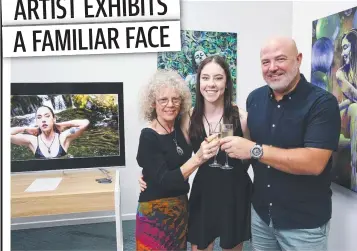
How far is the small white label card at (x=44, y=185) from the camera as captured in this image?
6.06ft

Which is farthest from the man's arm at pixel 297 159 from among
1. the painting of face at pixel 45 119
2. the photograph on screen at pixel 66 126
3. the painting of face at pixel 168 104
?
the painting of face at pixel 45 119

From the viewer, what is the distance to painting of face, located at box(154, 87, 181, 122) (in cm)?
147

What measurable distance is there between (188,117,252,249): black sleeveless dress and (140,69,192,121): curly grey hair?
184 mm

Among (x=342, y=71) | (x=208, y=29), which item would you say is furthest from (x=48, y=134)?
(x=342, y=71)

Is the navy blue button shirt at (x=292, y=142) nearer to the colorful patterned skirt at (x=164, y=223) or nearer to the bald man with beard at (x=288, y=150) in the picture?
the bald man with beard at (x=288, y=150)

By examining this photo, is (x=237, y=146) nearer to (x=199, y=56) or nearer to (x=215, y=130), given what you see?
(x=215, y=130)

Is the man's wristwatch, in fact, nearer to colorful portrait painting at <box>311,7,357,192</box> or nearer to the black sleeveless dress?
the black sleeveless dress

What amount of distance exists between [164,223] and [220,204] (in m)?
0.27

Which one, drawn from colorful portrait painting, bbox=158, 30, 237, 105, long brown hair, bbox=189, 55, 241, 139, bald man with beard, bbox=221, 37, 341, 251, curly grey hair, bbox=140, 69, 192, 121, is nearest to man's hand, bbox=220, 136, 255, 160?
bald man with beard, bbox=221, 37, 341, 251

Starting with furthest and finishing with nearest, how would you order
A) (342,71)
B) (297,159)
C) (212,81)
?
1. (342,71)
2. (212,81)
3. (297,159)

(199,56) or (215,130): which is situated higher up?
(199,56)

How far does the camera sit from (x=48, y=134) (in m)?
1.90

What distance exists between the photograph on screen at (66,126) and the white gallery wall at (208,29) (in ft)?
0.30

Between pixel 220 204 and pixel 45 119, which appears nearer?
pixel 220 204
